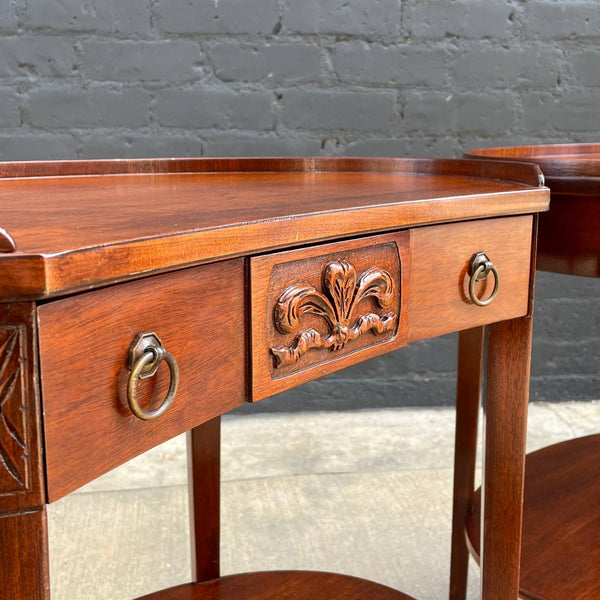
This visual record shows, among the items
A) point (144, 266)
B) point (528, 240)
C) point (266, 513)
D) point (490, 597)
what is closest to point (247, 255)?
point (144, 266)

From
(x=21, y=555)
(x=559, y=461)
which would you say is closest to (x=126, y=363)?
(x=21, y=555)

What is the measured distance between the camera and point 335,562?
5.23 feet

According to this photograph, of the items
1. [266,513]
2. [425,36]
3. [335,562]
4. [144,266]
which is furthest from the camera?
[425,36]

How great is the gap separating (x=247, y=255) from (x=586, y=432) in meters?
2.00

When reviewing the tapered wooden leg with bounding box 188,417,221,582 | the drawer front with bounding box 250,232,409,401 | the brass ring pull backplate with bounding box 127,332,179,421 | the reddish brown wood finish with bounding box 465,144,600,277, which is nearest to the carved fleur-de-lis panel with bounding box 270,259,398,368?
the drawer front with bounding box 250,232,409,401

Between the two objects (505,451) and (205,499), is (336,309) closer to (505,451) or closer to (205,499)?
(505,451)

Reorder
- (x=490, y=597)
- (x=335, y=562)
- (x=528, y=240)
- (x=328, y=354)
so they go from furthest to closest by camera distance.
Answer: (x=335, y=562) < (x=490, y=597) < (x=528, y=240) < (x=328, y=354)

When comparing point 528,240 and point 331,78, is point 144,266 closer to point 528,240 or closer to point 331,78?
point 528,240

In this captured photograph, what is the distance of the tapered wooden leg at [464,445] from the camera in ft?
4.23

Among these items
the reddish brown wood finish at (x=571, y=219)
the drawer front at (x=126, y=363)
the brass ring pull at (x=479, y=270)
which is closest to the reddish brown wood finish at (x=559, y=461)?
the reddish brown wood finish at (x=571, y=219)

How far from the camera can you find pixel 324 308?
646mm

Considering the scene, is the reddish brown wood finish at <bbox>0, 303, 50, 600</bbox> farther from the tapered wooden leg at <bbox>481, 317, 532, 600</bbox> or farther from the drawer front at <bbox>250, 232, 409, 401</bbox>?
the tapered wooden leg at <bbox>481, 317, 532, 600</bbox>

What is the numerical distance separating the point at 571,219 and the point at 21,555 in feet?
2.55

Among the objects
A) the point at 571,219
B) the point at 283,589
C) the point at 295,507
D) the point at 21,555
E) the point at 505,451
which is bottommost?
the point at 295,507
